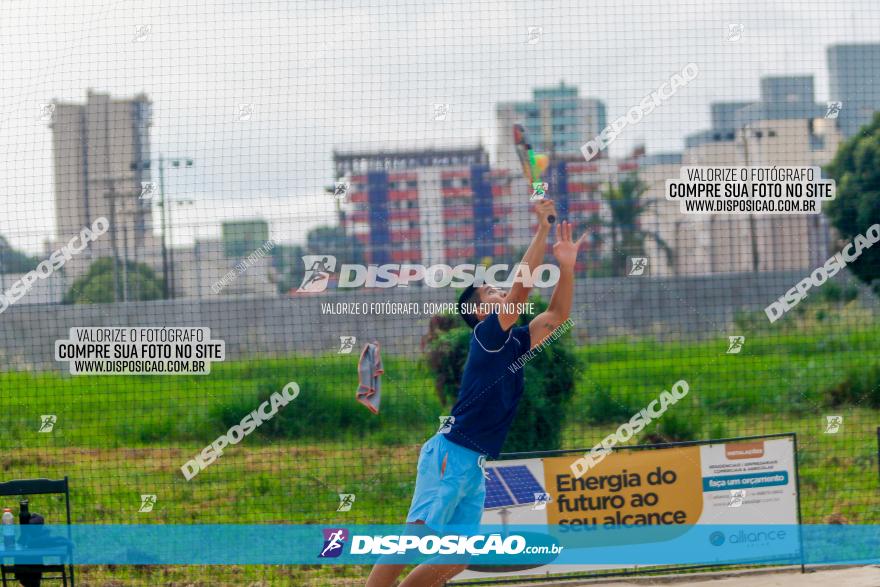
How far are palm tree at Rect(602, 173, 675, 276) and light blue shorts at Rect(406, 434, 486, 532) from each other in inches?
224

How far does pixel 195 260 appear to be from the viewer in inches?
324

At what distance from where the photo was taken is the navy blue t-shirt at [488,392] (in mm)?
4641

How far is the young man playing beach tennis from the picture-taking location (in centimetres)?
450

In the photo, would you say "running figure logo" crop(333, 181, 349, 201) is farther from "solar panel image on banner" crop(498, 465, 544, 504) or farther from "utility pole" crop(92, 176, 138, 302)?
"solar panel image on banner" crop(498, 465, 544, 504)

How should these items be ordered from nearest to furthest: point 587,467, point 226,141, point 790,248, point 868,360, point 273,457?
point 587,467
point 226,141
point 273,457
point 790,248
point 868,360

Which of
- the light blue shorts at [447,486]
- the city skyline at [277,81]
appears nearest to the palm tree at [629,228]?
the city skyline at [277,81]

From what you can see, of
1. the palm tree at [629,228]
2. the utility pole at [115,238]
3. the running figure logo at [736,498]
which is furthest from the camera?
the palm tree at [629,228]

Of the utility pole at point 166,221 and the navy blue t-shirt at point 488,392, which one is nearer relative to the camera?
the navy blue t-shirt at point 488,392

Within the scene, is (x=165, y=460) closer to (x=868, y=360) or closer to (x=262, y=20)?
(x=262, y=20)

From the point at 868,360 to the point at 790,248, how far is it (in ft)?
6.34

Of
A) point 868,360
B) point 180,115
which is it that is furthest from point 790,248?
point 180,115

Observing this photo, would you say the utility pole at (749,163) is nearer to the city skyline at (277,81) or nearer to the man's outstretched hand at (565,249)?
the city skyline at (277,81)

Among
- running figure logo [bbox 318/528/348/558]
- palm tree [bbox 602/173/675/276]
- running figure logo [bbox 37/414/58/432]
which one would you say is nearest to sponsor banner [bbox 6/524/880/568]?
running figure logo [bbox 318/528/348/558]

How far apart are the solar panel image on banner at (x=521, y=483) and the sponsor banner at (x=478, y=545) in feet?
0.63
